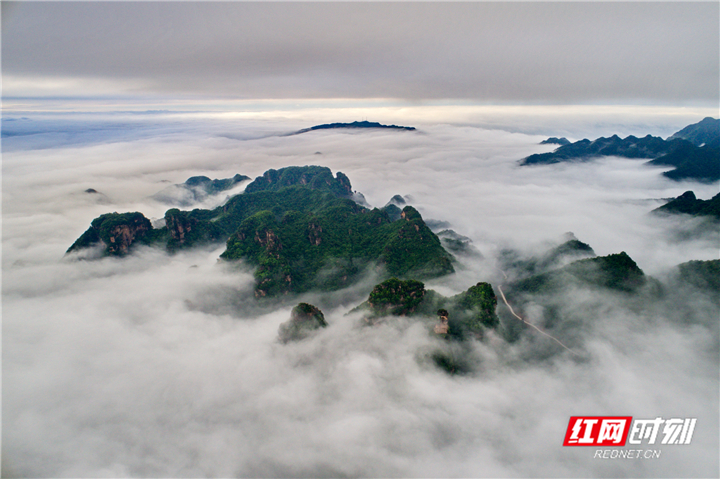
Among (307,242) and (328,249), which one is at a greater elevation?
(307,242)

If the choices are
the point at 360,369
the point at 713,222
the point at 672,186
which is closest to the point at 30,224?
the point at 360,369

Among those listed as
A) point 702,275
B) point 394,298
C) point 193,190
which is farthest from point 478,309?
point 193,190

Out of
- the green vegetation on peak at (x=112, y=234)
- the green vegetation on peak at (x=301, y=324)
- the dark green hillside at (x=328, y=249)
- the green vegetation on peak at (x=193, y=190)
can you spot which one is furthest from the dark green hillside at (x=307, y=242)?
the green vegetation on peak at (x=193, y=190)

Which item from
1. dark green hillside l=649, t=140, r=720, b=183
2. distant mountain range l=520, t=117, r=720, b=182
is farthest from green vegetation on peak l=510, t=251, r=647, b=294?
distant mountain range l=520, t=117, r=720, b=182

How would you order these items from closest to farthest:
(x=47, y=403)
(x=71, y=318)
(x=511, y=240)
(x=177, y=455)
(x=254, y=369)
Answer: (x=177, y=455) < (x=47, y=403) < (x=254, y=369) < (x=71, y=318) < (x=511, y=240)

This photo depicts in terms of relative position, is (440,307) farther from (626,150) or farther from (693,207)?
(626,150)

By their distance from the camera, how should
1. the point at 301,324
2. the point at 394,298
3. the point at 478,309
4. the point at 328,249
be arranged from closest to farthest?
the point at 478,309 < the point at 394,298 < the point at 301,324 < the point at 328,249

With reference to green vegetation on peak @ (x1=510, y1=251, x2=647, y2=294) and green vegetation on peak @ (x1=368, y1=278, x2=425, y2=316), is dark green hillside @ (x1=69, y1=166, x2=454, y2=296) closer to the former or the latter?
green vegetation on peak @ (x1=368, y1=278, x2=425, y2=316)

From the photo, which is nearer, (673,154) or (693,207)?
(693,207)

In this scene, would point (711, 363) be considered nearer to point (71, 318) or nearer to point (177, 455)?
point (177, 455)
